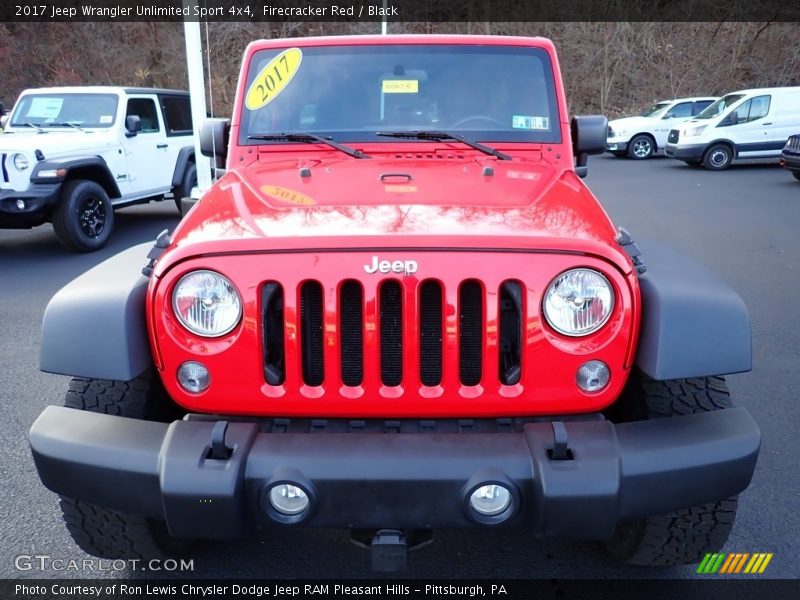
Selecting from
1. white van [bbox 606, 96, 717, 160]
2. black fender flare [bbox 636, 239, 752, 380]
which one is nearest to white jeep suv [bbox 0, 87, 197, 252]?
black fender flare [bbox 636, 239, 752, 380]

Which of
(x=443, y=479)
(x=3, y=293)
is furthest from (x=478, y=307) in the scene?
(x=3, y=293)

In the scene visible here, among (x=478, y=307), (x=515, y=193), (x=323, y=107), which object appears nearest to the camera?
(x=478, y=307)

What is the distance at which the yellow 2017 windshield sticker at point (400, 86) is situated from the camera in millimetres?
3211

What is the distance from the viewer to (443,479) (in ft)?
5.80

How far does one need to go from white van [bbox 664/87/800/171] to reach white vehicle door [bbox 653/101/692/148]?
247 centimetres

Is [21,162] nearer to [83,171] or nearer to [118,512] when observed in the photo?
[83,171]

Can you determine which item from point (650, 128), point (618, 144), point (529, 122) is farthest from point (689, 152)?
point (529, 122)

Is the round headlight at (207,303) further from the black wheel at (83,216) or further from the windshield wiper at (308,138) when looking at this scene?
the black wheel at (83,216)

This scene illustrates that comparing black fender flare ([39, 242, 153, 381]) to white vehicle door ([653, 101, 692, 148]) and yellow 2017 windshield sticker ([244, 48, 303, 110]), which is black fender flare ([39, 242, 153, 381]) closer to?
yellow 2017 windshield sticker ([244, 48, 303, 110])

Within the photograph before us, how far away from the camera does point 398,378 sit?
77.4 inches

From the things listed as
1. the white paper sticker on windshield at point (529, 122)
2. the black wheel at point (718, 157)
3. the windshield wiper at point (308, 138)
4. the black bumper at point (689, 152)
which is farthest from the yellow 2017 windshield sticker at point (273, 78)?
the black wheel at point (718, 157)

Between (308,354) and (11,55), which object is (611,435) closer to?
(308,354)

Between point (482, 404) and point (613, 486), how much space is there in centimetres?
41

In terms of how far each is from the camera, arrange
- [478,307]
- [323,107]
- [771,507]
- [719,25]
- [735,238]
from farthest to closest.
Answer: [719,25] → [735,238] → [323,107] → [771,507] → [478,307]
